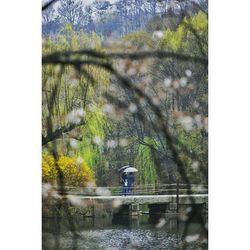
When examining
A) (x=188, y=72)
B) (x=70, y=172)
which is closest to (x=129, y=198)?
(x=70, y=172)

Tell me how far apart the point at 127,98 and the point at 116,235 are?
2.12 ft

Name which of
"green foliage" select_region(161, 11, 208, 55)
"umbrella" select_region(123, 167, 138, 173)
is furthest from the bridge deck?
"green foliage" select_region(161, 11, 208, 55)

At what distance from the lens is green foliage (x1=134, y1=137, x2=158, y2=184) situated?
360 centimetres

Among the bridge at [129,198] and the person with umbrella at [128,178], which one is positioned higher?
the person with umbrella at [128,178]

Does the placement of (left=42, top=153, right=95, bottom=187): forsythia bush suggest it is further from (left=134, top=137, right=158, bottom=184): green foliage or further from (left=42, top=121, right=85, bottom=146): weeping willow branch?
(left=134, top=137, right=158, bottom=184): green foliage

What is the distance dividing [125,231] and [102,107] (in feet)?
1.95

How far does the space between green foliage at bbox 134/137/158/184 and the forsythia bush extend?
23 cm

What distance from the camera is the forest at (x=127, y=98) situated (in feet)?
11.8

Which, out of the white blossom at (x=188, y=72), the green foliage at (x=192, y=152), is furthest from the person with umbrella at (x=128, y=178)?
the white blossom at (x=188, y=72)

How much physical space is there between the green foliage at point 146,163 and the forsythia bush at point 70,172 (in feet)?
0.76

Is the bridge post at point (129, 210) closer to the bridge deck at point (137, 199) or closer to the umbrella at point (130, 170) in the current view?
the bridge deck at point (137, 199)

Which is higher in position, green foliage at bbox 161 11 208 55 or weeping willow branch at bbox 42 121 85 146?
green foliage at bbox 161 11 208 55
